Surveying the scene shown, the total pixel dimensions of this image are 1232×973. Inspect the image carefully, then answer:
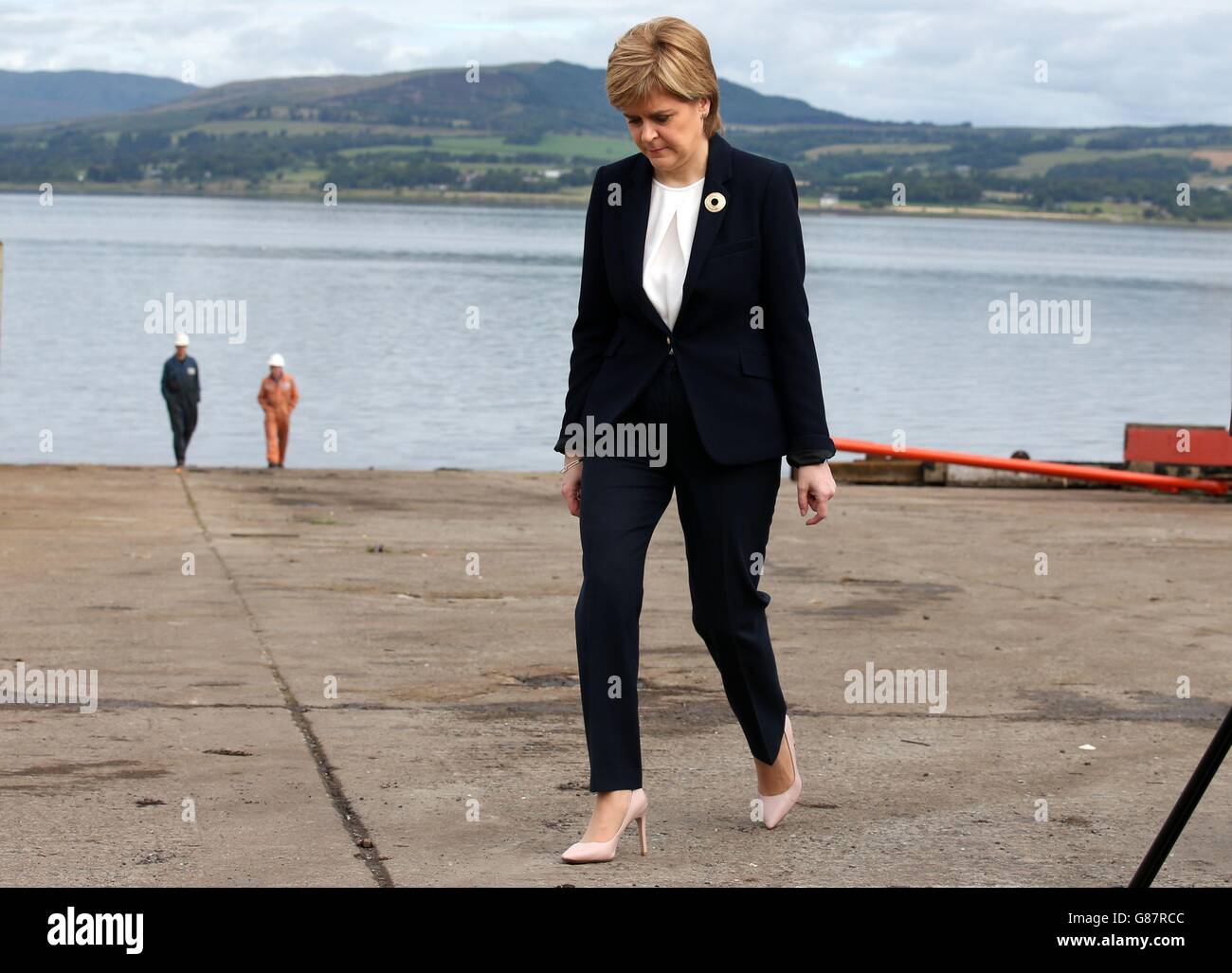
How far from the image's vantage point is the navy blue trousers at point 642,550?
4.92m

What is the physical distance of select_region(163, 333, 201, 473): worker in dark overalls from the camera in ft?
81.4

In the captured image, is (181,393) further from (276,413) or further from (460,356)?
(460,356)

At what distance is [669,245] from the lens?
4.98 meters

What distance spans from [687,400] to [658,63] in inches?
32.9

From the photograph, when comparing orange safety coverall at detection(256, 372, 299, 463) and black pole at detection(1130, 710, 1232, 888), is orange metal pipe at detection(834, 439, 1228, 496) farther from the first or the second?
black pole at detection(1130, 710, 1232, 888)

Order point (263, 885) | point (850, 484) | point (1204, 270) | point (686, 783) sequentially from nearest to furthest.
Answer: point (263, 885), point (686, 783), point (850, 484), point (1204, 270)

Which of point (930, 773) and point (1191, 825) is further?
point (930, 773)

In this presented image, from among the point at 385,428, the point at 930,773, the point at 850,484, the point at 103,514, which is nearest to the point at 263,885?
the point at 930,773

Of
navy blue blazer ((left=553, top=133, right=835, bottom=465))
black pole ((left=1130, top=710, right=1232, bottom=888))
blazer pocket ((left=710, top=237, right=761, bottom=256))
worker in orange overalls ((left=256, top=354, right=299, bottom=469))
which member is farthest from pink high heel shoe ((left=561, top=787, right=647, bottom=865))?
worker in orange overalls ((left=256, top=354, right=299, bottom=469))

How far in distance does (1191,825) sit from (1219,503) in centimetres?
1277

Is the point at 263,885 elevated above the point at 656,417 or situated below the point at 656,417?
below
